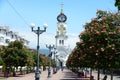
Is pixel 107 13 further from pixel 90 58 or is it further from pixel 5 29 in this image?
pixel 5 29

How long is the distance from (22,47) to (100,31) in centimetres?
3801

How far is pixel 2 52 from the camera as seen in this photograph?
228ft

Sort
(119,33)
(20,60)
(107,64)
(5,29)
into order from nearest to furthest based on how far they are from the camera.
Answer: (119,33)
(107,64)
(20,60)
(5,29)

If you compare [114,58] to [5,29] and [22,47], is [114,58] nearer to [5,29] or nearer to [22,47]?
[22,47]

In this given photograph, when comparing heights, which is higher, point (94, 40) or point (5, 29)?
point (5, 29)

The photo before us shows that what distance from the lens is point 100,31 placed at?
33.6 m

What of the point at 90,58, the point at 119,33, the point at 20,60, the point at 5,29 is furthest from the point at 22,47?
the point at 5,29

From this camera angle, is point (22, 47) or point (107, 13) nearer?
point (107, 13)

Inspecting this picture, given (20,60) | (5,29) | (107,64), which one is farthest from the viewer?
(5,29)

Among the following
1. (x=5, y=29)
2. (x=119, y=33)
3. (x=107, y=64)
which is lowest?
(x=107, y=64)

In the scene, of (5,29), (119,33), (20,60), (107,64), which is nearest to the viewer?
(119,33)

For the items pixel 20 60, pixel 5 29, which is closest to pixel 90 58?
pixel 20 60

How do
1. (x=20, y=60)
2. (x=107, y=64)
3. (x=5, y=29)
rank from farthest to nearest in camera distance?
(x=5, y=29)
(x=20, y=60)
(x=107, y=64)

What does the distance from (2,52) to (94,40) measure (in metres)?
36.8
